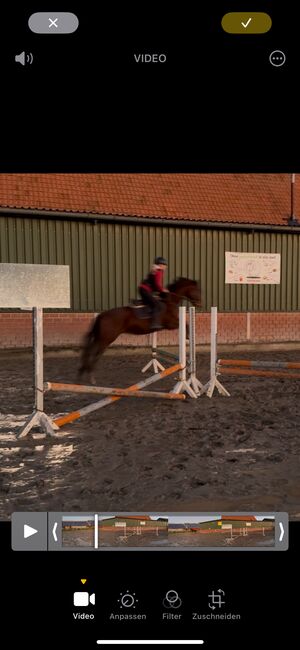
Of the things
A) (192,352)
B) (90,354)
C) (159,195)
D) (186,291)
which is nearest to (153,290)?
(186,291)

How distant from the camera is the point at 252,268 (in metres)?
14.5

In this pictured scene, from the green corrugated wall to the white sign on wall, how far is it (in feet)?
0.64

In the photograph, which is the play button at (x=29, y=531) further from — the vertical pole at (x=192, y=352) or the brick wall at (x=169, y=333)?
A: the brick wall at (x=169, y=333)

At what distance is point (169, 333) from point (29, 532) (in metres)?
12.4

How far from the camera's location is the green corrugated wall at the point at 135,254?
12.2 metres

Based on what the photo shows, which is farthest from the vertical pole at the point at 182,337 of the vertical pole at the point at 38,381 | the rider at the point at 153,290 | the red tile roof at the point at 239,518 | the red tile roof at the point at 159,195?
the red tile roof at the point at 159,195

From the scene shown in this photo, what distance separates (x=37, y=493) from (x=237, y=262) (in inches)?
484

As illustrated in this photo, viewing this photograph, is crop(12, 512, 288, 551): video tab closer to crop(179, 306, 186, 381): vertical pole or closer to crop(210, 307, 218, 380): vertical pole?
crop(179, 306, 186, 381): vertical pole

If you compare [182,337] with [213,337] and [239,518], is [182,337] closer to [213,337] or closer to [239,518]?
[213,337]
